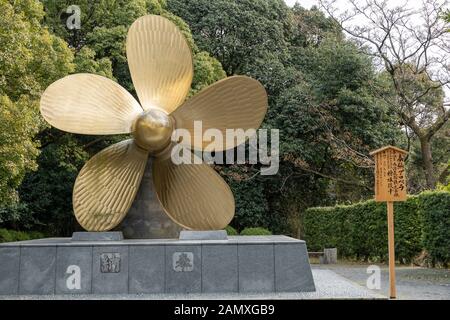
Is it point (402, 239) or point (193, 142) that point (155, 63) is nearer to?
point (193, 142)

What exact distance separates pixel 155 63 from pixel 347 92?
972 centimetres

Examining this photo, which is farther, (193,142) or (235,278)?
(193,142)

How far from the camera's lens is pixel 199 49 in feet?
65.9

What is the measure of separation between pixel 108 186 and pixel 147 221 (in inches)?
39.8

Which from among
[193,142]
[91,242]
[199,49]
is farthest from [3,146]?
[199,49]

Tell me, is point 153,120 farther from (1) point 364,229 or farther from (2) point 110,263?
(1) point 364,229

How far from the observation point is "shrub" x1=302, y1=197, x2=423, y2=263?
14.5 m

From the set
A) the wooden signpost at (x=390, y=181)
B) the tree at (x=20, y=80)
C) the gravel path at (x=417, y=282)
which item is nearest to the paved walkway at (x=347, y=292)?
the gravel path at (x=417, y=282)

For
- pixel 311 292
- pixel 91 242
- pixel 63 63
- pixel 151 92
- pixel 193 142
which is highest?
pixel 63 63

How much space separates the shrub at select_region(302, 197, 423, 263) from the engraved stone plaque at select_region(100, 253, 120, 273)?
804 centimetres

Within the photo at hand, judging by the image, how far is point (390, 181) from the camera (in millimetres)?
8141

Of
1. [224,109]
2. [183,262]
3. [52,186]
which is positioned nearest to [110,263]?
[183,262]

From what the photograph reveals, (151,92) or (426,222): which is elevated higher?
(151,92)

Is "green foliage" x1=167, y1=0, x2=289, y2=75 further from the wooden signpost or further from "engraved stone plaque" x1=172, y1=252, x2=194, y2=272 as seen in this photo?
"engraved stone plaque" x1=172, y1=252, x2=194, y2=272
